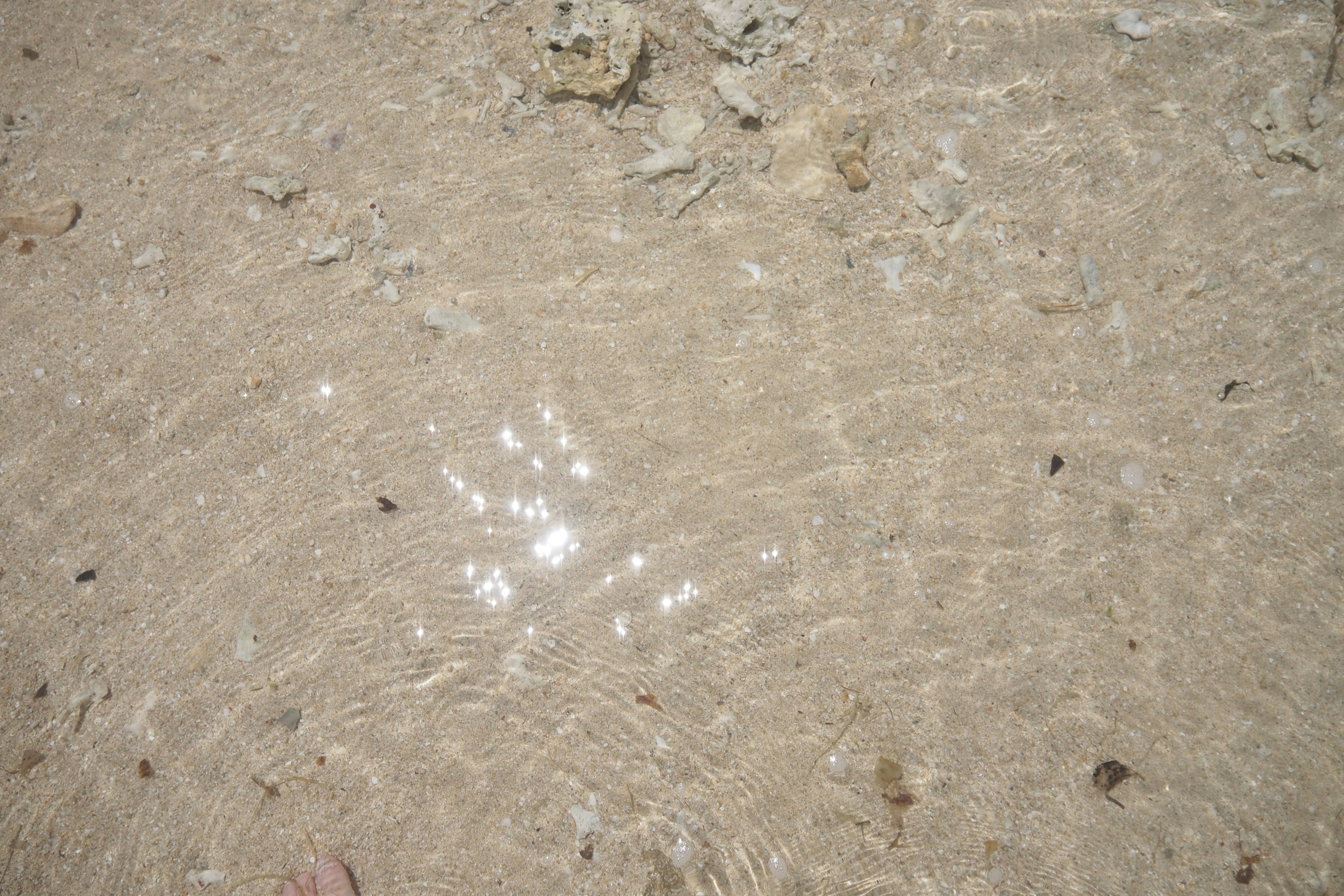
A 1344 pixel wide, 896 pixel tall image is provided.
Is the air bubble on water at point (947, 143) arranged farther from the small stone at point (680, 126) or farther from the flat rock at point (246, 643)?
the flat rock at point (246, 643)

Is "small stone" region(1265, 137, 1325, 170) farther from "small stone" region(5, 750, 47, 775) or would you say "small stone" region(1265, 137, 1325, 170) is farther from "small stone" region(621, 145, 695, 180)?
"small stone" region(5, 750, 47, 775)

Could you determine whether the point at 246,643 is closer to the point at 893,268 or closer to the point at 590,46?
the point at 590,46

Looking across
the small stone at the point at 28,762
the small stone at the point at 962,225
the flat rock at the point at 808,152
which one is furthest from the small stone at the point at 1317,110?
the small stone at the point at 28,762

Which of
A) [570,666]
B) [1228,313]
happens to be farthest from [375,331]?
[1228,313]

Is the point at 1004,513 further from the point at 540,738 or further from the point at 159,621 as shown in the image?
the point at 159,621

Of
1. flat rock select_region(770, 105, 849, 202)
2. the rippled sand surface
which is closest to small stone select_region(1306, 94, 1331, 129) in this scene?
the rippled sand surface

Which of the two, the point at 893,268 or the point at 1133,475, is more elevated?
the point at 893,268

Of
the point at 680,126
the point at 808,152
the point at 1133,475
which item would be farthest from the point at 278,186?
the point at 1133,475
